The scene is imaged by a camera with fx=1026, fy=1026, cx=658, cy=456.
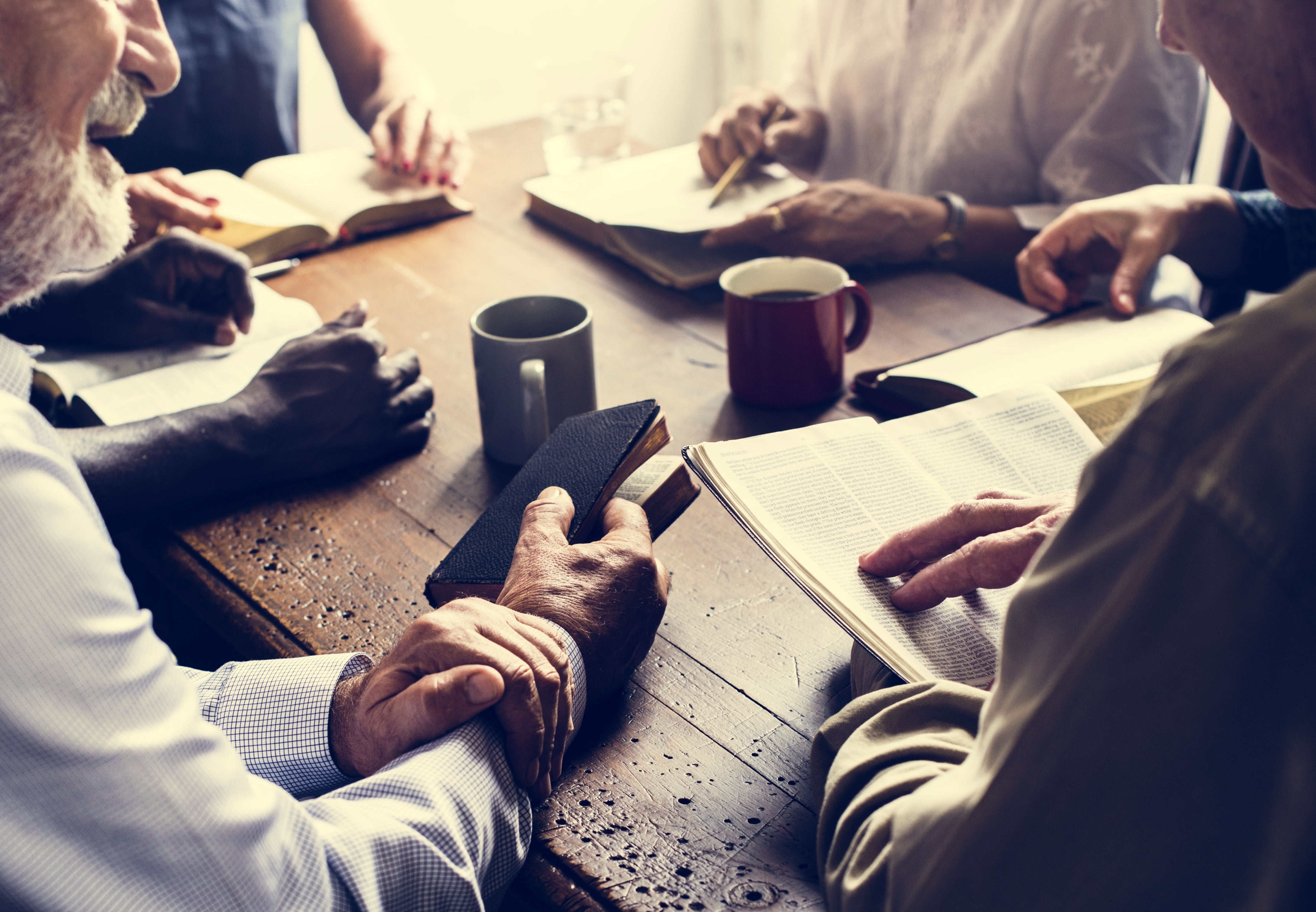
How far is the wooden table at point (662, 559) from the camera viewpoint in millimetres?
579

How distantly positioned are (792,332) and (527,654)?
47cm

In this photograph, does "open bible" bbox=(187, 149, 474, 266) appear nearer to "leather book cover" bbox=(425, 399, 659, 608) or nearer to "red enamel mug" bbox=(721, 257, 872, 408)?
"red enamel mug" bbox=(721, 257, 872, 408)

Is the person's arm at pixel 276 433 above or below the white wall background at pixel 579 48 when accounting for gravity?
above

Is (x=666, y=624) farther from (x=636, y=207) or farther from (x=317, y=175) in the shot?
(x=317, y=175)

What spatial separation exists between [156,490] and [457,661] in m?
0.45

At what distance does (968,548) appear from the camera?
66 cm

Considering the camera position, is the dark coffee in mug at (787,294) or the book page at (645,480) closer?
the book page at (645,480)

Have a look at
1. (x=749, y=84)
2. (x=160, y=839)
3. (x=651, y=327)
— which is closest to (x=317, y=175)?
(x=651, y=327)

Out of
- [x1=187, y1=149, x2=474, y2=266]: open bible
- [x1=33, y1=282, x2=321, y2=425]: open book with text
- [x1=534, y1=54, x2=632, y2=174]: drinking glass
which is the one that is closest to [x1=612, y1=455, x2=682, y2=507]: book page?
[x1=33, y1=282, x2=321, y2=425]: open book with text

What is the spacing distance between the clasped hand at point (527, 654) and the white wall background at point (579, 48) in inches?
89.3

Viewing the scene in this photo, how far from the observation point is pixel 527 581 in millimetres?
701

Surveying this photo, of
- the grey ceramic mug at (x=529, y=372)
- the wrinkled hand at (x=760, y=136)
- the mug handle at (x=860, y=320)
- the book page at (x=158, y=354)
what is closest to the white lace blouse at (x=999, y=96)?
the wrinkled hand at (x=760, y=136)

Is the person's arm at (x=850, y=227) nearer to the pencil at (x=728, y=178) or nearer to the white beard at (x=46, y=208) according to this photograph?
the pencil at (x=728, y=178)

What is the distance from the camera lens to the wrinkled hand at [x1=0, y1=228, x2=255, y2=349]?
1169 mm
